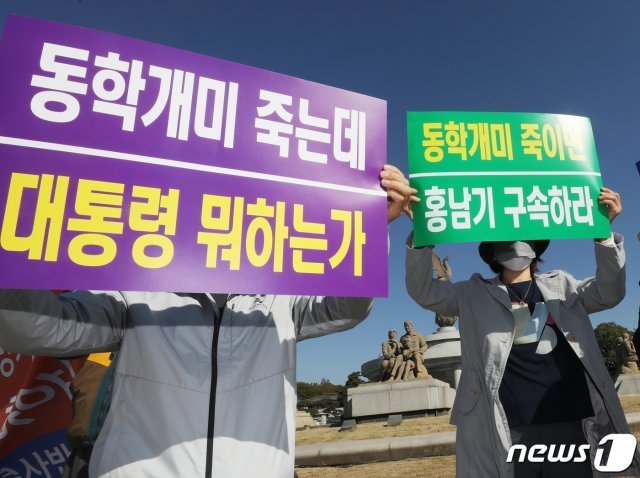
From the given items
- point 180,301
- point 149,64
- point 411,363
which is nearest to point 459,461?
point 180,301

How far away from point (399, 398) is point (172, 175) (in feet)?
40.7

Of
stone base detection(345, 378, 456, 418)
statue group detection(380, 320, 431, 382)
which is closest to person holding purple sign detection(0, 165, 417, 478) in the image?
stone base detection(345, 378, 456, 418)

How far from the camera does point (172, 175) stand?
2047 mm

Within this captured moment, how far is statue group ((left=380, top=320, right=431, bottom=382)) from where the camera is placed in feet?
46.0

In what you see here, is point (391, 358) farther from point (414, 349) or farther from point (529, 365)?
point (529, 365)

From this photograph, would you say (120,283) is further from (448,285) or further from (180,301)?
(448,285)

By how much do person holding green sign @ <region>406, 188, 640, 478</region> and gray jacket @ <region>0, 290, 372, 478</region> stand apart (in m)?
1.12

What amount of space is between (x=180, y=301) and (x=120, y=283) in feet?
1.01

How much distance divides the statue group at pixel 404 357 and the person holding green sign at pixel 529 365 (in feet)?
38.6

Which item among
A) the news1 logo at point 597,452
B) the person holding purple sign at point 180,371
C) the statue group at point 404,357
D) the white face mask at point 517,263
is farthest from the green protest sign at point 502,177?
the statue group at point 404,357

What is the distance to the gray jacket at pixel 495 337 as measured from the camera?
7.77 feet

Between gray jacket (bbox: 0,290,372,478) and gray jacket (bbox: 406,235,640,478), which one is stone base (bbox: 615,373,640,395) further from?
gray jacket (bbox: 0,290,372,478)

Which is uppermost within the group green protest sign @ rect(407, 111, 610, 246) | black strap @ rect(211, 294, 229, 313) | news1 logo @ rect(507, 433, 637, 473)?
green protest sign @ rect(407, 111, 610, 246)

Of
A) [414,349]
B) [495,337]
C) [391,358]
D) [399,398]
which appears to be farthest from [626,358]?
[495,337]
